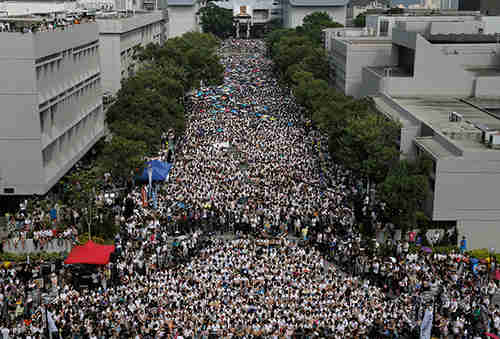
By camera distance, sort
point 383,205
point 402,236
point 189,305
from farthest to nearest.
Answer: point 383,205 < point 402,236 < point 189,305

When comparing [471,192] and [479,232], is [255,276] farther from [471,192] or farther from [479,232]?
[479,232]

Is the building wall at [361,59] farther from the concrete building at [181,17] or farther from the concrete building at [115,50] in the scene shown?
the concrete building at [181,17]

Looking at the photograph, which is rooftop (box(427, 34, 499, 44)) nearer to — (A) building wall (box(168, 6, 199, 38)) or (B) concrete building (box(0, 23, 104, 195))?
(B) concrete building (box(0, 23, 104, 195))

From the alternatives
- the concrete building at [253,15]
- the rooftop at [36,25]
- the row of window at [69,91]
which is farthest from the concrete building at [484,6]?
the rooftop at [36,25]

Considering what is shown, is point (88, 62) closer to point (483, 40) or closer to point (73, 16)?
point (73, 16)

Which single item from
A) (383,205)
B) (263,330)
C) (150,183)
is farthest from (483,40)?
(263,330)

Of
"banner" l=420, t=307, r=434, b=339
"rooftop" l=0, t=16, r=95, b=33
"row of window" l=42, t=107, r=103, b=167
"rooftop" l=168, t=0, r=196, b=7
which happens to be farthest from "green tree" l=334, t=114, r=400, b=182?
"rooftop" l=168, t=0, r=196, b=7

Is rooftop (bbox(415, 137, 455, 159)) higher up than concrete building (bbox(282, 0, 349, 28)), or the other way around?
concrete building (bbox(282, 0, 349, 28))

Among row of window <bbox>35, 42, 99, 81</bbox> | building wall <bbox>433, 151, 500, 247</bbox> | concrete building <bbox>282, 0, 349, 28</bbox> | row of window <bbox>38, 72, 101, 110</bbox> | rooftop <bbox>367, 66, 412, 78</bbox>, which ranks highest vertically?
concrete building <bbox>282, 0, 349, 28</bbox>
